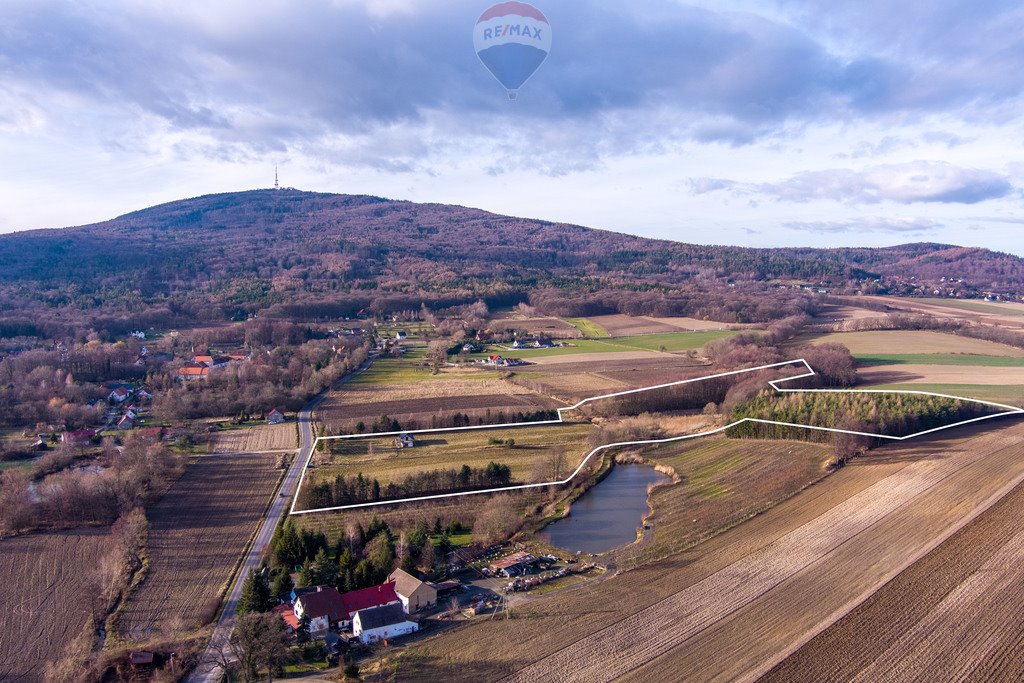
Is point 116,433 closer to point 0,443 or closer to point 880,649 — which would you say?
point 0,443

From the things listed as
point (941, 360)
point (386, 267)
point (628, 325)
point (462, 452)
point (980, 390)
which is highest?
point (386, 267)

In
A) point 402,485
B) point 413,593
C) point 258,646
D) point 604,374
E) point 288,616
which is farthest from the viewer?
point 604,374

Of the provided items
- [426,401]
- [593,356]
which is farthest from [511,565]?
[593,356]

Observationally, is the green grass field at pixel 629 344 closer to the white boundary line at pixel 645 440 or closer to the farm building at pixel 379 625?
the white boundary line at pixel 645 440

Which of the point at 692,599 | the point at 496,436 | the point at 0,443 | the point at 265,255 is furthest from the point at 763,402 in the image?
the point at 265,255

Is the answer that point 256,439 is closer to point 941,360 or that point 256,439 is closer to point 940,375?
point 940,375

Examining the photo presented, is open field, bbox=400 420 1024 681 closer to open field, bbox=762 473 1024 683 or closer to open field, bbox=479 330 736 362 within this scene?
open field, bbox=762 473 1024 683

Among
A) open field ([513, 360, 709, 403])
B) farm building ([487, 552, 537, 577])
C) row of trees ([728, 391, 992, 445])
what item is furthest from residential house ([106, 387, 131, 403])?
row of trees ([728, 391, 992, 445])
